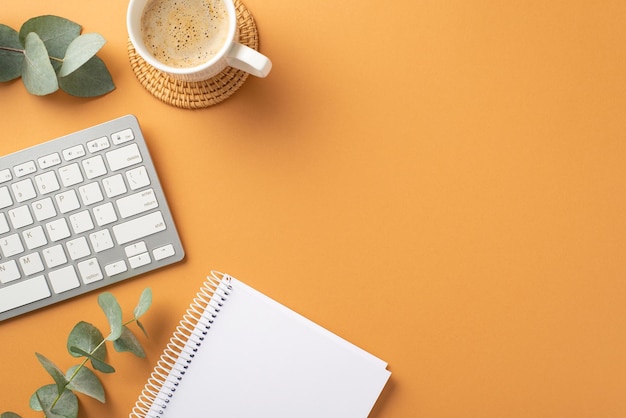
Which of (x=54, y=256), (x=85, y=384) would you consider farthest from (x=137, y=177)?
(x=85, y=384)

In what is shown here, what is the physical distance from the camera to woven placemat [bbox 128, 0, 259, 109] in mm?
717

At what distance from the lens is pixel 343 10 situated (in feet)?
2.42

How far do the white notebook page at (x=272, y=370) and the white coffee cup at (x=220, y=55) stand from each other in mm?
245

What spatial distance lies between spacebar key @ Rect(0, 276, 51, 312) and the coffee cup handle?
33 centimetres

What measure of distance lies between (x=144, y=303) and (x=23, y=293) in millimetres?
138

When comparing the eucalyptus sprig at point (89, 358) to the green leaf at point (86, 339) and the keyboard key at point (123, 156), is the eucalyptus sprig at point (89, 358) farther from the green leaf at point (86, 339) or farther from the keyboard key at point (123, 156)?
the keyboard key at point (123, 156)

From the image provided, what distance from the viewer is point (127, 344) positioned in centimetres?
71

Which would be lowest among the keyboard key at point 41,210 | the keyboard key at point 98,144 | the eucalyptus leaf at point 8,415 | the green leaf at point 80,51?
the eucalyptus leaf at point 8,415

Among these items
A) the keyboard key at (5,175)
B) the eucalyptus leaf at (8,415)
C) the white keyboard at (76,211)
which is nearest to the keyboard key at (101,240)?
the white keyboard at (76,211)

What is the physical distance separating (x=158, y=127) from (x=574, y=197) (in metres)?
0.50

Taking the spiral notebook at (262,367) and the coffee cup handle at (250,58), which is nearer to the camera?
the coffee cup handle at (250,58)

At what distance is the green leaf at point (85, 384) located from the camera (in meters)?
0.72

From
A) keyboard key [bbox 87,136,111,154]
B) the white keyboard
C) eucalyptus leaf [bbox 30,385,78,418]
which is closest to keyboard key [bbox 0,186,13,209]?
the white keyboard

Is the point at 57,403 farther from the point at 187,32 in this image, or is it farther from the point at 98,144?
the point at 187,32
